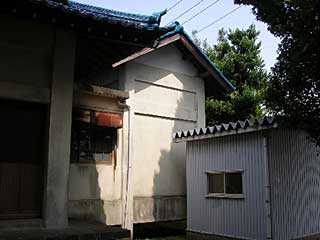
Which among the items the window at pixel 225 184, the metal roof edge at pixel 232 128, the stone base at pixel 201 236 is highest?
the metal roof edge at pixel 232 128

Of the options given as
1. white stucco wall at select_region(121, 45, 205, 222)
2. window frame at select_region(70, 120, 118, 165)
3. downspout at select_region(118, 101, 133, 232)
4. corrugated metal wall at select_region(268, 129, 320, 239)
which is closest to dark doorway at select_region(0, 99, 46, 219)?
window frame at select_region(70, 120, 118, 165)

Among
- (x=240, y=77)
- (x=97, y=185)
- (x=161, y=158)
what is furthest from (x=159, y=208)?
(x=240, y=77)

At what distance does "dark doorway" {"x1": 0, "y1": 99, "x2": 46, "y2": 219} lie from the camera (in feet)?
23.2

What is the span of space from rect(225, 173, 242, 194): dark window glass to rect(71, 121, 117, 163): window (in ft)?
11.6

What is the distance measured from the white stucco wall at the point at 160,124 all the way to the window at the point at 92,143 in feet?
3.10

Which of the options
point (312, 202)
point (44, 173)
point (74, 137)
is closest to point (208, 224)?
point (312, 202)

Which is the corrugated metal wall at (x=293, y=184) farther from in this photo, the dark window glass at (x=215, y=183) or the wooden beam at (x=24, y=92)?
the wooden beam at (x=24, y=92)

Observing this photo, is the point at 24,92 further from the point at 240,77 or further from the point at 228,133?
the point at 240,77

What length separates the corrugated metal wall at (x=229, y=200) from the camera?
9.72m

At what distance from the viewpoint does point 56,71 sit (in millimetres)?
7559

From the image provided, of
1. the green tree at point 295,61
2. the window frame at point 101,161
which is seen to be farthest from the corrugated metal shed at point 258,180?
the window frame at point 101,161

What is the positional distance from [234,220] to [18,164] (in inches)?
241

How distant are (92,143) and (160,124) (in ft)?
9.79

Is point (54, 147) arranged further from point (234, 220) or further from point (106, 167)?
point (234, 220)
